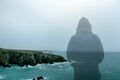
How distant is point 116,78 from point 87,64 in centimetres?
3178

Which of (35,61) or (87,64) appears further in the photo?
(35,61)

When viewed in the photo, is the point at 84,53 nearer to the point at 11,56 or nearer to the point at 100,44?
the point at 100,44

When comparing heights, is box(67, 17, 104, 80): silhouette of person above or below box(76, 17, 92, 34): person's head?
below

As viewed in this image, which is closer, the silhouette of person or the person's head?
the silhouette of person

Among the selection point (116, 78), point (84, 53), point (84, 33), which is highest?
point (84, 33)

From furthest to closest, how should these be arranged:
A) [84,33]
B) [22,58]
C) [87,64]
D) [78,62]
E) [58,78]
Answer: [84,33]
[22,58]
[78,62]
[87,64]
[58,78]

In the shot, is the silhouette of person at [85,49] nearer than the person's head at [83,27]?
Yes

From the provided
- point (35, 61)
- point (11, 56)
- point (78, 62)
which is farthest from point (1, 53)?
point (78, 62)

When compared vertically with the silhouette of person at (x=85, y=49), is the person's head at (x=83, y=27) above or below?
above

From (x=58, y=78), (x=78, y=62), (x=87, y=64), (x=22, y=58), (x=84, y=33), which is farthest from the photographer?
(x=84, y=33)

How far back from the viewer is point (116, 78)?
305 ft

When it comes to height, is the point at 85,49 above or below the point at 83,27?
below

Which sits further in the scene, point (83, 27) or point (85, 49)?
point (83, 27)

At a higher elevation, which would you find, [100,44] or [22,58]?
[100,44]
